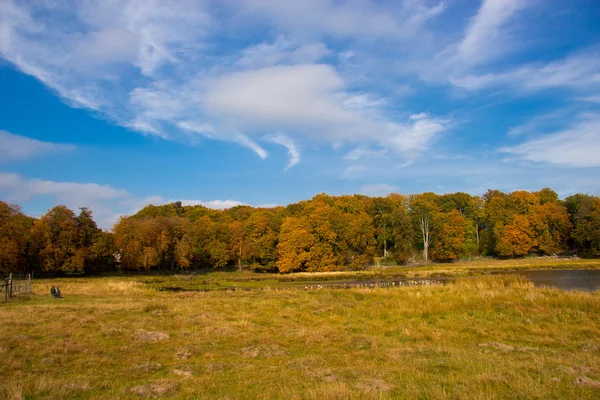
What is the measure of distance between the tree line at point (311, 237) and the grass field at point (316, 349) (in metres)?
46.4

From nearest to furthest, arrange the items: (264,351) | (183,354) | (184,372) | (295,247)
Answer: (184,372) < (183,354) < (264,351) < (295,247)

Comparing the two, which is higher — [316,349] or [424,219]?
[424,219]

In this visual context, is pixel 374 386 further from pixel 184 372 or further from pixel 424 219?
pixel 424 219

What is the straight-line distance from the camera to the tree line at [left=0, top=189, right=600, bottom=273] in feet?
213

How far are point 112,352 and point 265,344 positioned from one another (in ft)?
19.0

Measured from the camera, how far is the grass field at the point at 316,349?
30.1ft

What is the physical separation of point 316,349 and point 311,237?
63.3 m

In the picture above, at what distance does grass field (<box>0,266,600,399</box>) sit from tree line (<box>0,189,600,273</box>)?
152ft

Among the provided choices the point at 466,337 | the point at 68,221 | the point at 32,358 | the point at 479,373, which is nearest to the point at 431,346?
the point at 466,337

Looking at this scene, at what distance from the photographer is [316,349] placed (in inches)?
578

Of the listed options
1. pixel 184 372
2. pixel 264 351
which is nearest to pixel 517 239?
pixel 264 351

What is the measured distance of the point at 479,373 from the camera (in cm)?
980

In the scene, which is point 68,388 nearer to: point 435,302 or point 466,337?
point 466,337

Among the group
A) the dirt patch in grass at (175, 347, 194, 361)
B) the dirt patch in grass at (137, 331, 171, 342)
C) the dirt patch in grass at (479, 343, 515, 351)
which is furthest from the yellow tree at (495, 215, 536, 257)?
the dirt patch in grass at (175, 347, 194, 361)
